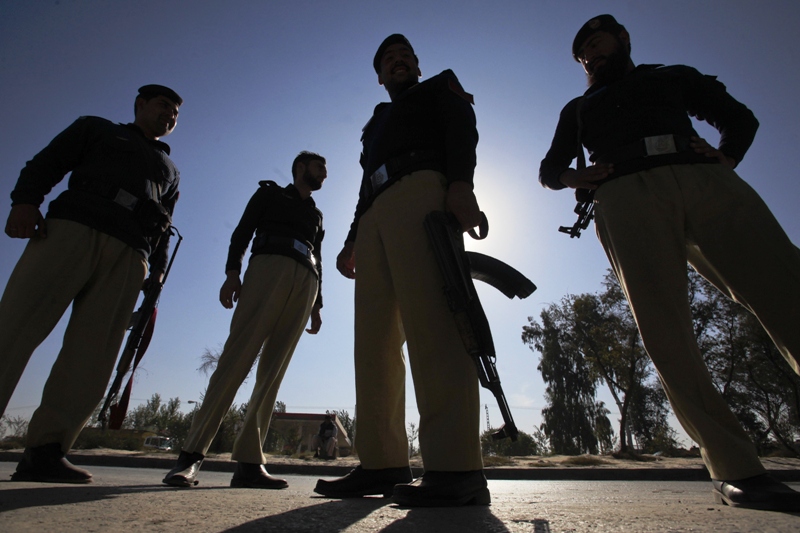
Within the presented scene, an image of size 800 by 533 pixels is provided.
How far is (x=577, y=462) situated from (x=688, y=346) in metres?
9.12

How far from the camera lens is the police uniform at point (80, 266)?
2.54m

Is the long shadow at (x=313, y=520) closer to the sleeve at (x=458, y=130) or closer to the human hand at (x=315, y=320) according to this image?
the sleeve at (x=458, y=130)

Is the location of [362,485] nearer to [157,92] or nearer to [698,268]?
[698,268]

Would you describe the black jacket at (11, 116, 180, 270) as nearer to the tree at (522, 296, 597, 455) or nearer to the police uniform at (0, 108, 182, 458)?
the police uniform at (0, 108, 182, 458)

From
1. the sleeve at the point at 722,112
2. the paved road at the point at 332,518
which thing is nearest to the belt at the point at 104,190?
the paved road at the point at 332,518

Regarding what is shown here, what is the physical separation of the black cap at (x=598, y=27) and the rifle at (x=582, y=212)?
3.24 feet

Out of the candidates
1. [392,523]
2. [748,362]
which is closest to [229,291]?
[392,523]

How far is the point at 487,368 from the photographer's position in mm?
1844

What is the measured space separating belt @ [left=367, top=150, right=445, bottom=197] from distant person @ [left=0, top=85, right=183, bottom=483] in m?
1.72

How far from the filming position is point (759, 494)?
1.55 metres

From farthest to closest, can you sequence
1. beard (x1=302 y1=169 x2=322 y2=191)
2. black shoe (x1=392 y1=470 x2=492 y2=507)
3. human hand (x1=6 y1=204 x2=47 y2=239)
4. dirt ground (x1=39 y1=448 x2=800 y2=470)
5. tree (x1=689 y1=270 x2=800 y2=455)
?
tree (x1=689 y1=270 x2=800 y2=455), dirt ground (x1=39 y1=448 x2=800 y2=470), beard (x1=302 y1=169 x2=322 y2=191), human hand (x1=6 y1=204 x2=47 y2=239), black shoe (x1=392 y1=470 x2=492 y2=507)

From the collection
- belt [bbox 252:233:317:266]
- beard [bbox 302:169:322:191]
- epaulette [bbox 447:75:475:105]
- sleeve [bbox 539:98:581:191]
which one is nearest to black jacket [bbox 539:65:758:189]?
sleeve [bbox 539:98:581:191]

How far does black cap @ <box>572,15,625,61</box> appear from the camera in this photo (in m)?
2.83

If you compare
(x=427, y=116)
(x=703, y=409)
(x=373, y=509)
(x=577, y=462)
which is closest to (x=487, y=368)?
(x=373, y=509)
